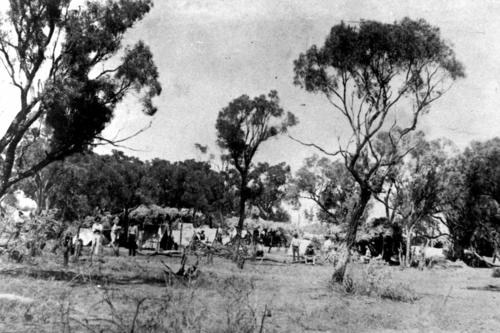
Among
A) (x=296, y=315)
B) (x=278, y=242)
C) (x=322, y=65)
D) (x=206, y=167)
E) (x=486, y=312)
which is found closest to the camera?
(x=296, y=315)

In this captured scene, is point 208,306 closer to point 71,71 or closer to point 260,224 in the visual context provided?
point 71,71

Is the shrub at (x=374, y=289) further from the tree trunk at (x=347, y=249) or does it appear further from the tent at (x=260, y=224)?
the tent at (x=260, y=224)

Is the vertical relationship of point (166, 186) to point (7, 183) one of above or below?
above

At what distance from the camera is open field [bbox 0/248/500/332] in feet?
20.4

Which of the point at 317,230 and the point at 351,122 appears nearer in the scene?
the point at 351,122

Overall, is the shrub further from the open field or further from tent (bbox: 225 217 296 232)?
tent (bbox: 225 217 296 232)

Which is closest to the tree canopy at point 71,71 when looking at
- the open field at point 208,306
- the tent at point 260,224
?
the open field at point 208,306

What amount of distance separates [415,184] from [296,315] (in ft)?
85.4

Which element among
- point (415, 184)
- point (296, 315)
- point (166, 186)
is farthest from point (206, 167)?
point (296, 315)

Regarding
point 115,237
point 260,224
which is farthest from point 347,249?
point 260,224

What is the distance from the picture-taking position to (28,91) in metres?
12.4

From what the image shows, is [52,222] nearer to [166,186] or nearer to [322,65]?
[322,65]

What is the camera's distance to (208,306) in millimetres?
9125

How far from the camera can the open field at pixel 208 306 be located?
621 cm
